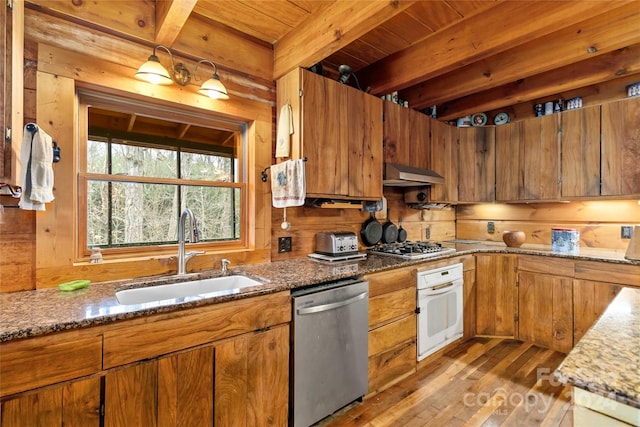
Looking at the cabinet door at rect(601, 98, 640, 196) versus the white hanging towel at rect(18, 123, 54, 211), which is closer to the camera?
the white hanging towel at rect(18, 123, 54, 211)

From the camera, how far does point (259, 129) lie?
2195mm

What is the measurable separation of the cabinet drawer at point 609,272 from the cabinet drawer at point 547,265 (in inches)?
2.4

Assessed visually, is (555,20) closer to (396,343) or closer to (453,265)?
(453,265)

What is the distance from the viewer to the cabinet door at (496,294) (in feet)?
9.50

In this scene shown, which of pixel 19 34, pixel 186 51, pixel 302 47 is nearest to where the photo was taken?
pixel 19 34

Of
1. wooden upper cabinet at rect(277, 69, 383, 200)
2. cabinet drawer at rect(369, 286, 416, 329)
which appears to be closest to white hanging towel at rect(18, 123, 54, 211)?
wooden upper cabinet at rect(277, 69, 383, 200)

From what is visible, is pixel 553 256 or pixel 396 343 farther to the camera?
pixel 553 256

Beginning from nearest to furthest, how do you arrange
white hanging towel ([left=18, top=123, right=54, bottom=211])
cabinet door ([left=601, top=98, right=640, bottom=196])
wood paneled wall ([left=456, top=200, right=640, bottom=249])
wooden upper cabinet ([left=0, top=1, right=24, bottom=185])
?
wooden upper cabinet ([left=0, top=1, right=24, bottom=185])
white hanging towel ([left=18, top=123, right=54, bottom=211])
cabinet door ([left=601, top=98, right=640, bottom=196])
wood paneled wall ([left=456, top=200, right=640, bottom=249])

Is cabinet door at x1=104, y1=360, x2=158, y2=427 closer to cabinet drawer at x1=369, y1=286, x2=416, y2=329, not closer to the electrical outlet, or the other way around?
the electrical outlet

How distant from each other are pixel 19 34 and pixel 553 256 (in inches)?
151

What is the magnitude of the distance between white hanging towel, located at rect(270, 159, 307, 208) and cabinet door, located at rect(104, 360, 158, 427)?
1.18 metres

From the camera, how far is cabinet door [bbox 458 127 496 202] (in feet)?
11.0

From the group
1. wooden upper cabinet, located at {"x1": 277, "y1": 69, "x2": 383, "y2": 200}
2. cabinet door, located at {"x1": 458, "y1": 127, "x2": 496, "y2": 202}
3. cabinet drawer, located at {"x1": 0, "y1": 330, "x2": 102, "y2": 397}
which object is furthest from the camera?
cabinet door, located at {"x1": 458, "y1": 127, "x2": 496, "y2": 202}

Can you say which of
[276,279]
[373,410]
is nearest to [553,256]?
[373,410]
